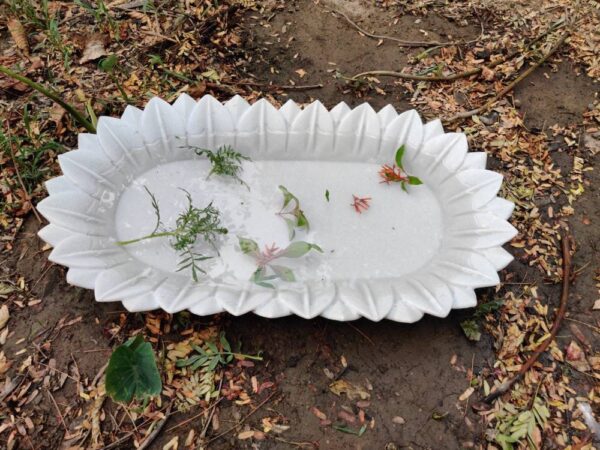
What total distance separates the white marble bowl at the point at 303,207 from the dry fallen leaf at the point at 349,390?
0.93 ft

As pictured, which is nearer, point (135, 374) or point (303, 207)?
point (135, 374)

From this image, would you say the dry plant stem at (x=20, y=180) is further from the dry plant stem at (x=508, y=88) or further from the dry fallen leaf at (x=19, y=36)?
the dry plant stem at (x=508, y=88)

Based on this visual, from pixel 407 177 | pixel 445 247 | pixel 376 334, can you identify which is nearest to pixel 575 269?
pixel 445 247

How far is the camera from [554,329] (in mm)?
1832

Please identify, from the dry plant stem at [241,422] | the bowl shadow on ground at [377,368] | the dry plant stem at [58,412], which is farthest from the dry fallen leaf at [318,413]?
the dry plant stem at [58,412]

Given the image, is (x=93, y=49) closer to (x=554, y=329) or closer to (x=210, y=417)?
(x=210, y=417)

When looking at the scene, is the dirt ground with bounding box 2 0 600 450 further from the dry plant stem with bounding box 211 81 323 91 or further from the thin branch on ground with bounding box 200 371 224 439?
the dry plant stem with bounding box 211 81 323 91

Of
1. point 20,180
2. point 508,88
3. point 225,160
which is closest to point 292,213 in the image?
point 225,160

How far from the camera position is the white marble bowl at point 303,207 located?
1.57 meters

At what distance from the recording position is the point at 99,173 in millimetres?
1787

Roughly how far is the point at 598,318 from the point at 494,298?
42 cm

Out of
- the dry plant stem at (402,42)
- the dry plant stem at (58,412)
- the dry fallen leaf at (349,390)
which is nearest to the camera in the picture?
the dry plant stem at (58,412)

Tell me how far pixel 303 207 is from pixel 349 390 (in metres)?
0.69

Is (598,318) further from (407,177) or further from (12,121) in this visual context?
(12,121)
